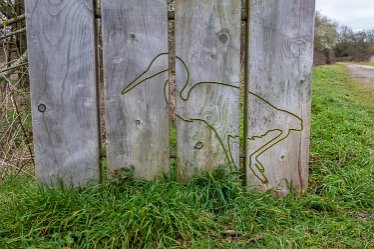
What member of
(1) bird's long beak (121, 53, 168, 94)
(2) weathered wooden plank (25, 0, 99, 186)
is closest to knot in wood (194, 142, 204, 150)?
(1) bird's long beak (121, 53, 168, 94)

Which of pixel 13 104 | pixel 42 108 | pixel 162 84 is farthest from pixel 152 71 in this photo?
pixel 13 104

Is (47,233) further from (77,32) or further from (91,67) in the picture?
(77,32)

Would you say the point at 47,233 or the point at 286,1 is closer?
the point at 47,233

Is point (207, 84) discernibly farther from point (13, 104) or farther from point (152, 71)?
point (13, 104)

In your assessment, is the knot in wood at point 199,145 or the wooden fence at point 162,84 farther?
the knot in wood at point 199,145

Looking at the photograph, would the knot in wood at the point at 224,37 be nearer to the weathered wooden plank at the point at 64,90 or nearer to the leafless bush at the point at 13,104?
the weathered wooden plank at the point at 64,90

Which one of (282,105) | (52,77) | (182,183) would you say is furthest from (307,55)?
(52,77)

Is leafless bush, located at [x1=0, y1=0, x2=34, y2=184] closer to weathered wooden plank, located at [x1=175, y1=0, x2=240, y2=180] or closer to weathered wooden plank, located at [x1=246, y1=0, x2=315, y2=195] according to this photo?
weathered wooden plank, located at [x1=175, y1=0, x2=240, y2=180]

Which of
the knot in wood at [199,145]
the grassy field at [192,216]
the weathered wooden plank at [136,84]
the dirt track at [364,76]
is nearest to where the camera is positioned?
the grassy field at [192,216]

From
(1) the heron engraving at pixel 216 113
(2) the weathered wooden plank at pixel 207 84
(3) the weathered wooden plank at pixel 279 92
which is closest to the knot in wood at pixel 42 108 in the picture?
(1) the heron engraving at pixel 216 113

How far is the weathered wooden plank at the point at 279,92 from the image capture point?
2299mm

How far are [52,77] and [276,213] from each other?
153cm

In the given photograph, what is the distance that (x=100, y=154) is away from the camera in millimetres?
2406

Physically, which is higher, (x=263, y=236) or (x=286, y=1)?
(x=286, y=1)
